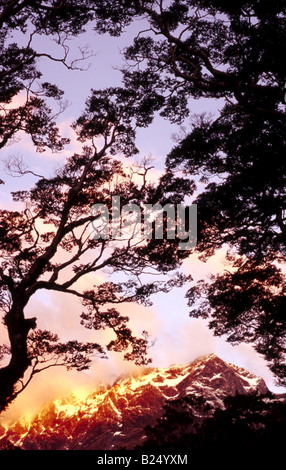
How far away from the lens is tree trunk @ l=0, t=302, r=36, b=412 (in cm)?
850

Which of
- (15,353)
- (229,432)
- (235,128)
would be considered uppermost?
(235,128)

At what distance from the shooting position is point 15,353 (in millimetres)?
8703

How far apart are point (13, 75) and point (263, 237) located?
426 inches

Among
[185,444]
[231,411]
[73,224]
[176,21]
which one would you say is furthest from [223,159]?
[185,444]

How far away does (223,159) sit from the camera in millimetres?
10922

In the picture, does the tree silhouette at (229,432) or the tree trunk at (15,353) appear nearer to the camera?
the tree silhouette at (229,432)

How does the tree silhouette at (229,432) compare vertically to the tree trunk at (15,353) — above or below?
below

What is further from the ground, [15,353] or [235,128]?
[235,128]

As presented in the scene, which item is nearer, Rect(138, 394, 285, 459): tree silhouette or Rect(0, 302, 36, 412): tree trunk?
Rect(138, 394, 285, 459): tree silhouette

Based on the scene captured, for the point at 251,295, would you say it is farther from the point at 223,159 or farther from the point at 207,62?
the point at 207,62

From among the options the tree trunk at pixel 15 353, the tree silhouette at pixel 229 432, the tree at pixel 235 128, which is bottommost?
the tree silhouette at pixel 229 432

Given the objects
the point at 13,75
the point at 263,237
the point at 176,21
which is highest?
the point at 176,21

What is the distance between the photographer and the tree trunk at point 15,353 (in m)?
8.50
